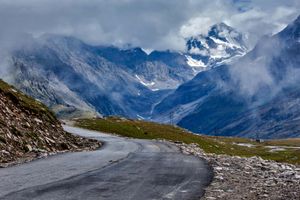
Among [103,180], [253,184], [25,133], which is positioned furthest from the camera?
[25,133]

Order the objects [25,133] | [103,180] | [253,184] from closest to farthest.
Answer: [253,184]
[103,180]
[25,133]

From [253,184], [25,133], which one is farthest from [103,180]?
[25,133]

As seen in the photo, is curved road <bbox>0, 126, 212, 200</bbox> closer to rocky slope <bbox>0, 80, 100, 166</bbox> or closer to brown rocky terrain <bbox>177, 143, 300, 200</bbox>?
brown rocky terrain <bbox>177, 143, 300, 200</bbox>

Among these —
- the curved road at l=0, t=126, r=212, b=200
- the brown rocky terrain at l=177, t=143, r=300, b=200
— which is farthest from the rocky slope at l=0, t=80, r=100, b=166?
the brown rocky terrain at l=177, t=143, r=300, b=200

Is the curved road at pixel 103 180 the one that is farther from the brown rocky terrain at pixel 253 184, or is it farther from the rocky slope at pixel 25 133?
the rocky slope at pixel 25 133

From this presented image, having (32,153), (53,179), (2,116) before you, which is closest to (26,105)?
(2,116)

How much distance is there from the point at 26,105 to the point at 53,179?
27848mm

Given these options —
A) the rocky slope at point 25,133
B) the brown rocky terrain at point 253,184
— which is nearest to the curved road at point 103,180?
the brown rocky terrain at point 253,184

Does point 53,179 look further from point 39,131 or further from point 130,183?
point 39,131

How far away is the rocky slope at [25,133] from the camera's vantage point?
37500 millimetres

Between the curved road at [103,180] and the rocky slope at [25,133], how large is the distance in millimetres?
3936

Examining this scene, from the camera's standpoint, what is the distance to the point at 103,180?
24.7 m

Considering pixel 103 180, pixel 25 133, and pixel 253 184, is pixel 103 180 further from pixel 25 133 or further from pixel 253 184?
pixel 25 133

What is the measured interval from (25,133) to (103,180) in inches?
807
